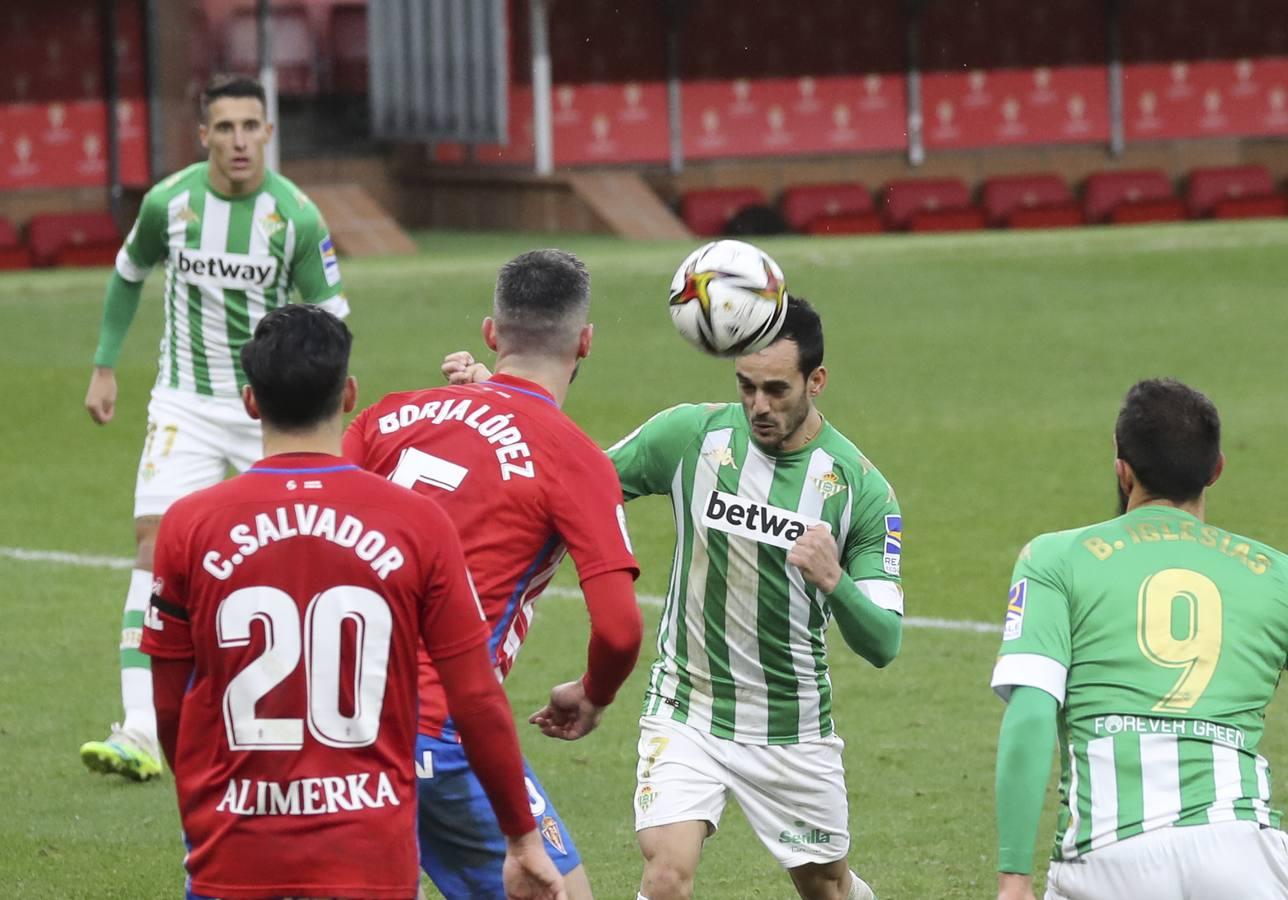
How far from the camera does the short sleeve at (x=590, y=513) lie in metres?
4.66

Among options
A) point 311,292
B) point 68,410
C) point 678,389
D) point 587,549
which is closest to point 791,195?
point 678,389

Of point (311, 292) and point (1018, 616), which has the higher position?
point (311, 292)

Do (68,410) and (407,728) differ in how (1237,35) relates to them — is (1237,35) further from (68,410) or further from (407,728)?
(407,728)

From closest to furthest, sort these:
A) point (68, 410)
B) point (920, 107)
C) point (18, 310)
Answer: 1. point (68, 410)
2. point (18, 310)
3. point (920, 107)

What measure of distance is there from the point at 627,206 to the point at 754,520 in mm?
20220

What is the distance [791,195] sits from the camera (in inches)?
1067

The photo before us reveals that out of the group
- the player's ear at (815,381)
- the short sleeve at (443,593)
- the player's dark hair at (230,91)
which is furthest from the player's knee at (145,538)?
the short sleeve at (443,593)

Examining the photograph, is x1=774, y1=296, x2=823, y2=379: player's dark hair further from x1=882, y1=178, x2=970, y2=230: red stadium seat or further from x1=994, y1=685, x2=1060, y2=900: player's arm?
x1=882, y1=178, x2=970, y2=230: red stadium seat

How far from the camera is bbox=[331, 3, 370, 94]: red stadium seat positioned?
94.0ft

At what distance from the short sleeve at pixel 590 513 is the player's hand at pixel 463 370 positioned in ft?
2.08

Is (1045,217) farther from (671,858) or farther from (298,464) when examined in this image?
(298,464)

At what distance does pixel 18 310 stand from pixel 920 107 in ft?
43.4

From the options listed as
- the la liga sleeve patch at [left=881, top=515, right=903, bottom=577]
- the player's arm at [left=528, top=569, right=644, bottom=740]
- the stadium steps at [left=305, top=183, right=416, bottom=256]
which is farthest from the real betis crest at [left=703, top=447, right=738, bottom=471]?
the stadium steps at [left=305, top=183, right=416, bottom=256]

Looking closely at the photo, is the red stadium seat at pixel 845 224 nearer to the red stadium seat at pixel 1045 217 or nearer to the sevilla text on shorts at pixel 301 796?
the red stadium seat at pixel 1045 217
